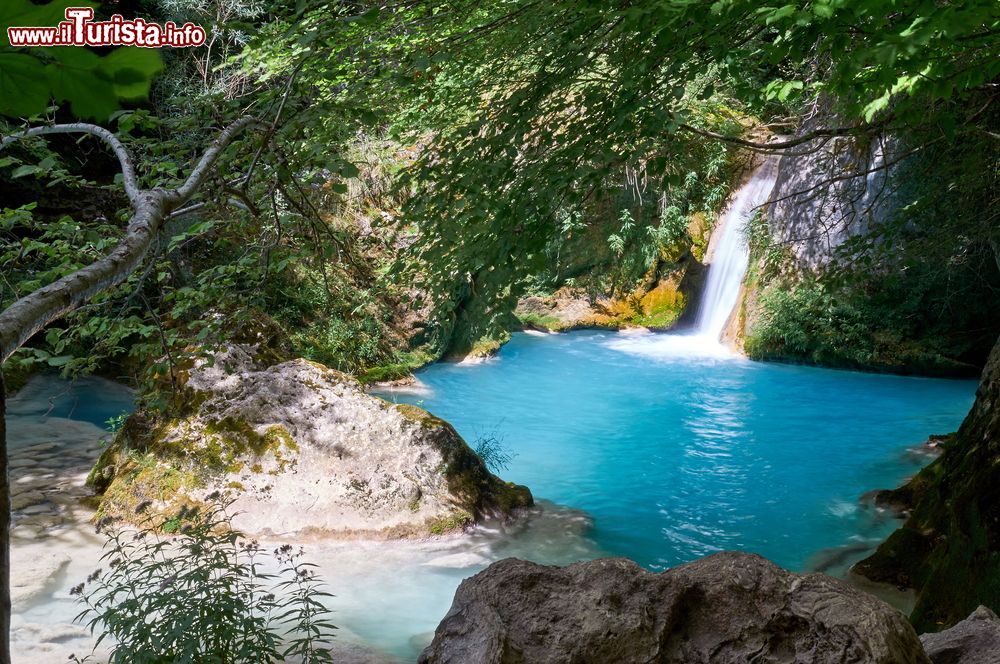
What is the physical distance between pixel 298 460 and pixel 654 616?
4.64 metres

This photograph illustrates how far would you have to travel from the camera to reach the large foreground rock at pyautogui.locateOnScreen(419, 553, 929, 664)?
252 centimetres

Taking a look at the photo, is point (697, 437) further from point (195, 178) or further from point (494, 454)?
point (195, 178)

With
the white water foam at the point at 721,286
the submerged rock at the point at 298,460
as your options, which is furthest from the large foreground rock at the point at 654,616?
the white water foam at the point at 721,286

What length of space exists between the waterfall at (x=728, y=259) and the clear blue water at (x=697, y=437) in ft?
5.83

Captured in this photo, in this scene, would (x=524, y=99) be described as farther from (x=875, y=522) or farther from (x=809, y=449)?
(x=809, y=449)

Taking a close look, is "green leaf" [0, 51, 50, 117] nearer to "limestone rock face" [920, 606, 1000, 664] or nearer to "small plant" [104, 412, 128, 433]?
"limestone rock face" [920, 606, 1000, 664]

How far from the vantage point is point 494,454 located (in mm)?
9594

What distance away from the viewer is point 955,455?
19.5 feet

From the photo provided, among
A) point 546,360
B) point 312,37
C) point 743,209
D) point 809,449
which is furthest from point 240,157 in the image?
point 743,209

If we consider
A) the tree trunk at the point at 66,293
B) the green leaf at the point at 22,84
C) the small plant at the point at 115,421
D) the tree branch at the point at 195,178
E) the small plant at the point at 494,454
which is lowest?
the small plant at the point at 494,454

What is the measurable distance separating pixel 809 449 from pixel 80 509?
8930 mm

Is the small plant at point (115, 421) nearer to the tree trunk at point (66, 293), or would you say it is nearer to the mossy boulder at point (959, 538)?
the tree trunk at point (66, 293)

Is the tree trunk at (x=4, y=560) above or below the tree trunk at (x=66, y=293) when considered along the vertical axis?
below

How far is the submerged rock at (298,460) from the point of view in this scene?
252 inches
